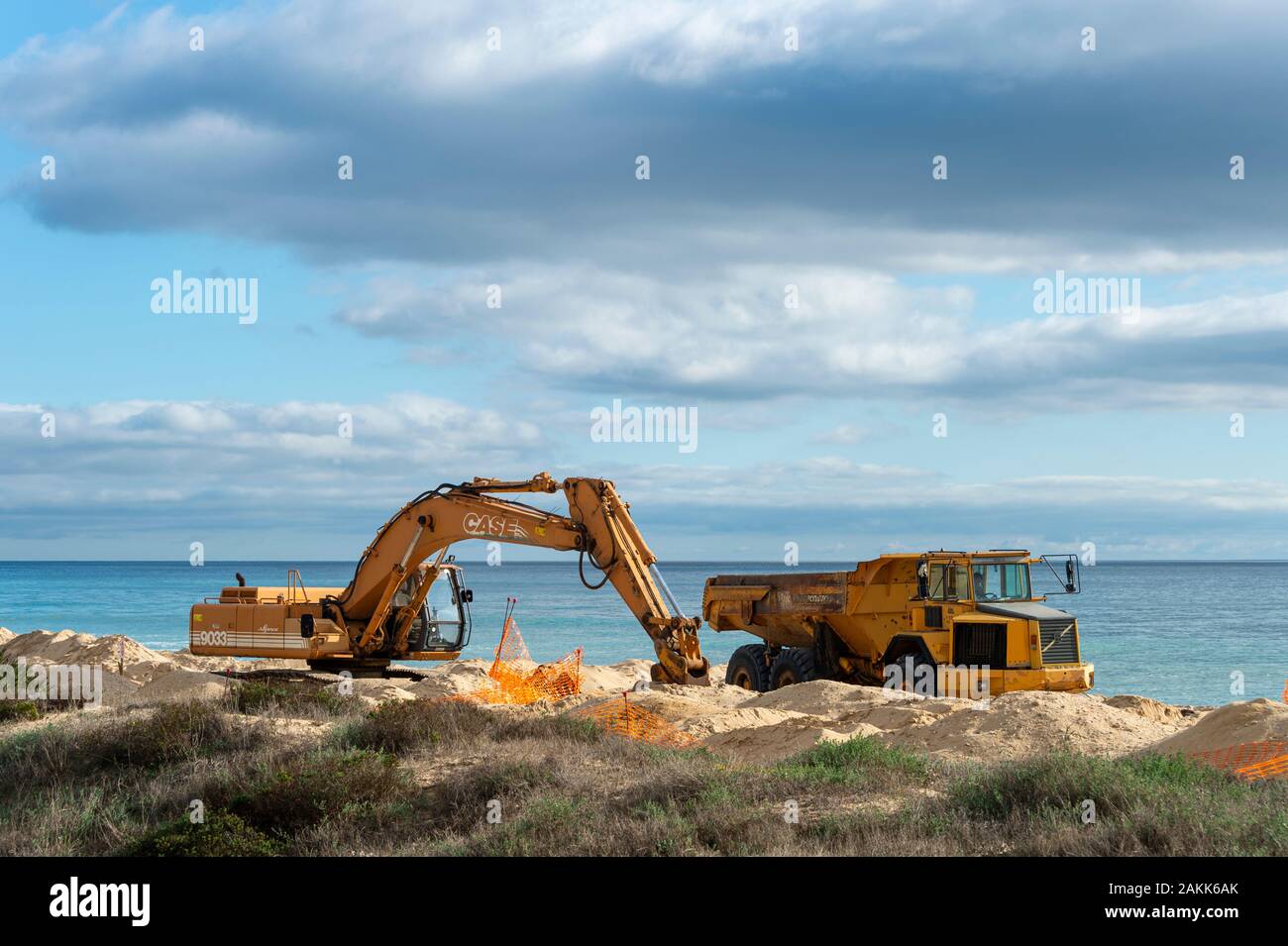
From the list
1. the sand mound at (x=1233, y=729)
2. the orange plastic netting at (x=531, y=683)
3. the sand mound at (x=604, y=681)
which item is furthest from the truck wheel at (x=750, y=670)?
the sand mound at (x=1233, y=729)

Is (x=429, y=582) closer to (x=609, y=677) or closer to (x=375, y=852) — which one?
(x=609, y=677)

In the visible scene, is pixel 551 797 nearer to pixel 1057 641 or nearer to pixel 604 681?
pixel 1057 641

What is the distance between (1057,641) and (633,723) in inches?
304

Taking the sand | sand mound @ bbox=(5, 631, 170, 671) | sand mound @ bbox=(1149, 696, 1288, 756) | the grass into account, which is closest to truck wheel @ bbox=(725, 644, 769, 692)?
the sand

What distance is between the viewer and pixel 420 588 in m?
24.5

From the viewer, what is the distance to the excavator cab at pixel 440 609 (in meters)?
24.8

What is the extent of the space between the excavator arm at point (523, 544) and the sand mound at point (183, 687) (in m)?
2.51

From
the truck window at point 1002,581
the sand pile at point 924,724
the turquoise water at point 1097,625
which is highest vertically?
the truck window at point 1002,581

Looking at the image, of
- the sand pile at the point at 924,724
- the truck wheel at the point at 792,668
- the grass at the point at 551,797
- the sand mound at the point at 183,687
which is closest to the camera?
the grass at the point at 551,797

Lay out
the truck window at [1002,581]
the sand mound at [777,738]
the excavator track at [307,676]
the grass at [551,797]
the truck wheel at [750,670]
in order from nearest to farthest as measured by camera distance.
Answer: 1. the grass at [551,797]
2. the sand mound at [777,738]
3. the truck window at [1002,581]
4. the truck wheel at [750,670]
5. the excavator track at [307,676]

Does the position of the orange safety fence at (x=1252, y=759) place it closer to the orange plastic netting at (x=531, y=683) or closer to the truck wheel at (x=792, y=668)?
the truck wheel at (x=792, y=668)
